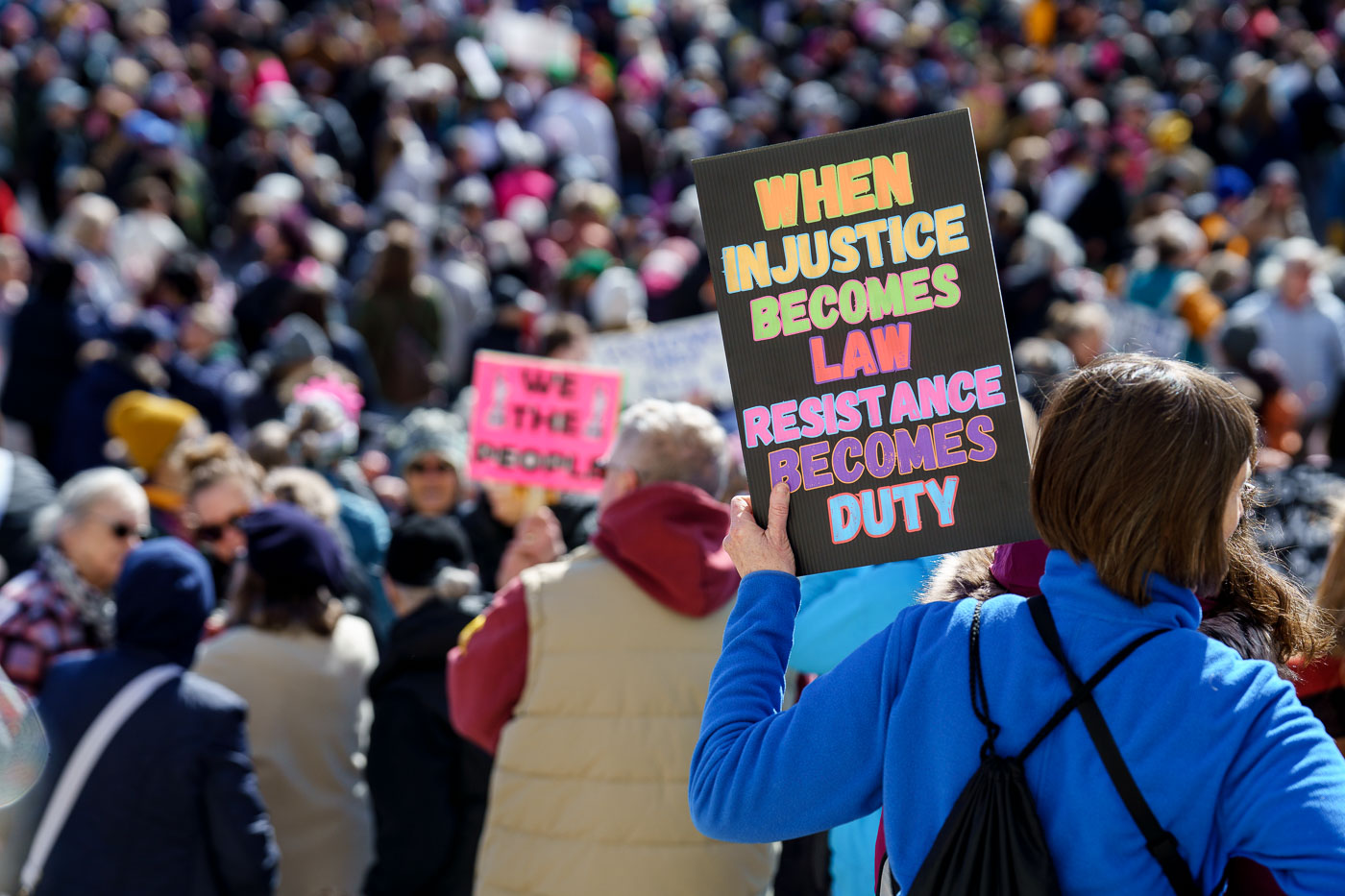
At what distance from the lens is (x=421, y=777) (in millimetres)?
3990

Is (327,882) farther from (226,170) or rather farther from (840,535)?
(226,170)

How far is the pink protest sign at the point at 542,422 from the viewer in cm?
532

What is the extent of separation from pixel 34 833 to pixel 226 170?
10.2 meters

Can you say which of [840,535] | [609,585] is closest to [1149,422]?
[840,535]

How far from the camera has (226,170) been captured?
13.1m

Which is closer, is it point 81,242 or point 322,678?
point 322,678

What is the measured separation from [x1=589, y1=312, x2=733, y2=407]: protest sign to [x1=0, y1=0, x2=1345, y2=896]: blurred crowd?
23cm

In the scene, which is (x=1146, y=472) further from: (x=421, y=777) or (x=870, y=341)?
(x=421, y=777)

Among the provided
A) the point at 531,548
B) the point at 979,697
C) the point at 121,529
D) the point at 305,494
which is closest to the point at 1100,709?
the point at 979,697

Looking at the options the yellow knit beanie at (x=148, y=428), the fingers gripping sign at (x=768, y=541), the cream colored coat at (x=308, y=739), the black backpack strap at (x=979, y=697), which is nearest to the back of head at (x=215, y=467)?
the yellow knit beanie at (x=148, y=428)

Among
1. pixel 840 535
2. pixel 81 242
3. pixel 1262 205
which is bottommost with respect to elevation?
pixel 840 535

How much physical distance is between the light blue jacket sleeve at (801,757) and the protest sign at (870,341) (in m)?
0.24

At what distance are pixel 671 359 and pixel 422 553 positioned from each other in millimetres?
3204

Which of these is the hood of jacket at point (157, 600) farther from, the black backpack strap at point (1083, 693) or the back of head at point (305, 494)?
the black backpack strap at point (1083, 693)
